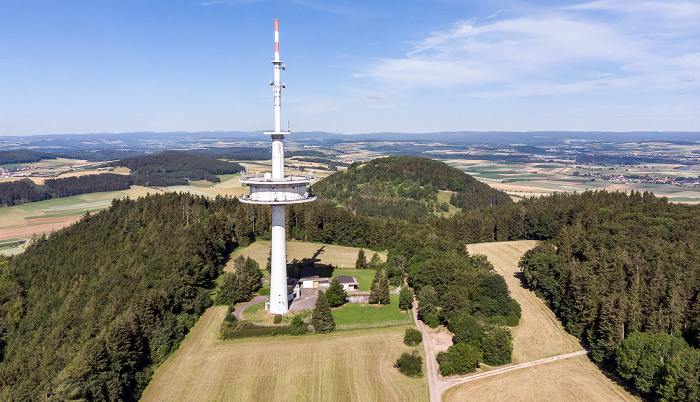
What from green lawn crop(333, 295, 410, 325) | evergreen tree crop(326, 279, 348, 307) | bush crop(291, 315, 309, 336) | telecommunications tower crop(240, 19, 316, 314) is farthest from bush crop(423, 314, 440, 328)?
telecommunications tower crop(240, 19, 316, 314)

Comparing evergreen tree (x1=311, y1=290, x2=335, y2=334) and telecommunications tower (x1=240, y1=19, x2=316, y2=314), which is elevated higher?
telecommunications tower (x1=240, y1=19, x2=316, y2=314)

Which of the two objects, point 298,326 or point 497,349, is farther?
point 298,326

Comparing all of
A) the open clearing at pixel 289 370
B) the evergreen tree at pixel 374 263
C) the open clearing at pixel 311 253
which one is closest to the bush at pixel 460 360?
the open clearing at pixel 289 370

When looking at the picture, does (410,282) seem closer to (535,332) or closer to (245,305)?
(535,332)

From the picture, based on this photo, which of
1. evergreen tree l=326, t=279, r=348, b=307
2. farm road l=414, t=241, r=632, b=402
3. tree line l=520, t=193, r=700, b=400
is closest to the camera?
tree line l=520, t=193, r=700, b=400

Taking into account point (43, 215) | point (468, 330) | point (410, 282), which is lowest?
point (43, 215)

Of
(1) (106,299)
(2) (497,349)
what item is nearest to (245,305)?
(1) (106,299)

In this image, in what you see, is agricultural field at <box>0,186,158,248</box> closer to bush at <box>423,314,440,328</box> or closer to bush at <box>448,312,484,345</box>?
bush at <box>423,314,440,328</box>
